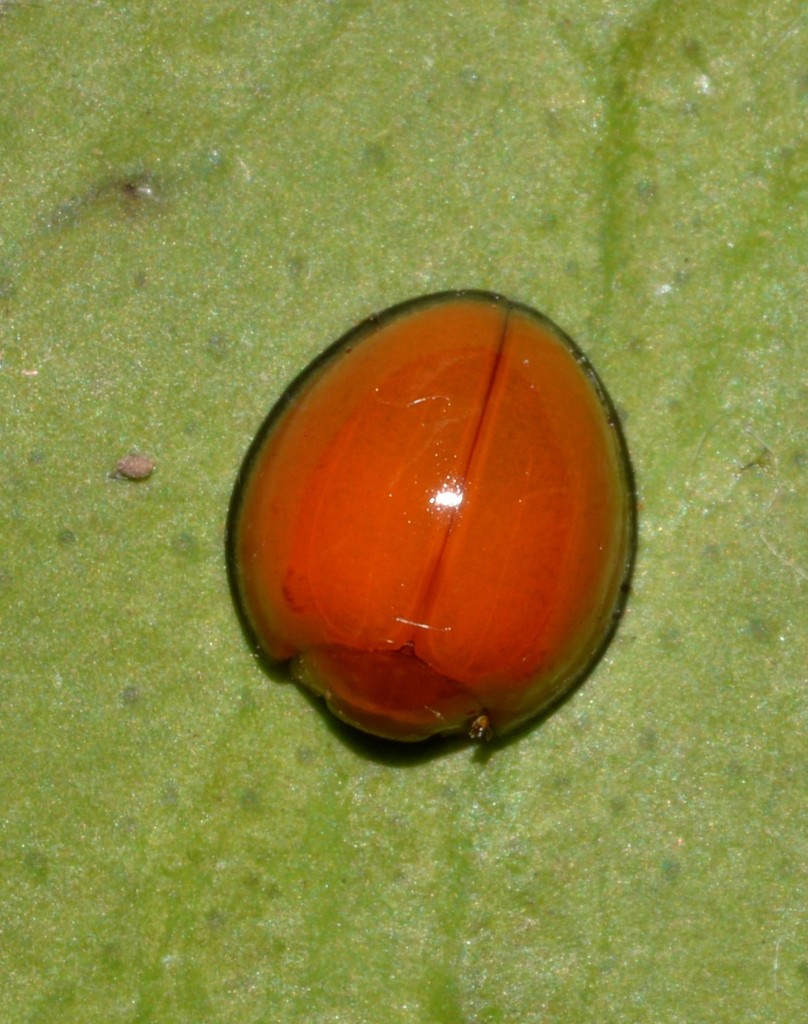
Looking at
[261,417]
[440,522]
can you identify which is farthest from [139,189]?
[440,522]

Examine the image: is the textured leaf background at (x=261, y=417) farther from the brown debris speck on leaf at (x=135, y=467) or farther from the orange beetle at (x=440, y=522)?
the orange beetle at (x=440, y=522)

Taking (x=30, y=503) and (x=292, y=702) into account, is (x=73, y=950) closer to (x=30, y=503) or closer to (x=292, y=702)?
(x=292, y=702)

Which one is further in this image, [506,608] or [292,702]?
[292,702]

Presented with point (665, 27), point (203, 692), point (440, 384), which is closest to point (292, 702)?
point (203, 692)

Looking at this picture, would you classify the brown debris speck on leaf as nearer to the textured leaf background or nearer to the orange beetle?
the textured leaf background

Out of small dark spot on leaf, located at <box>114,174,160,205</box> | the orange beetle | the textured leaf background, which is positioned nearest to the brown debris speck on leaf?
the textured leaf background

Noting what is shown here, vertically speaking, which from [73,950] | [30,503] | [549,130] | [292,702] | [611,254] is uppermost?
[549,130]

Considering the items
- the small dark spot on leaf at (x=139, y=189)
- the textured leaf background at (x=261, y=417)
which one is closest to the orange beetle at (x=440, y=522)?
the textured leaf background at (x=261, y=417)
